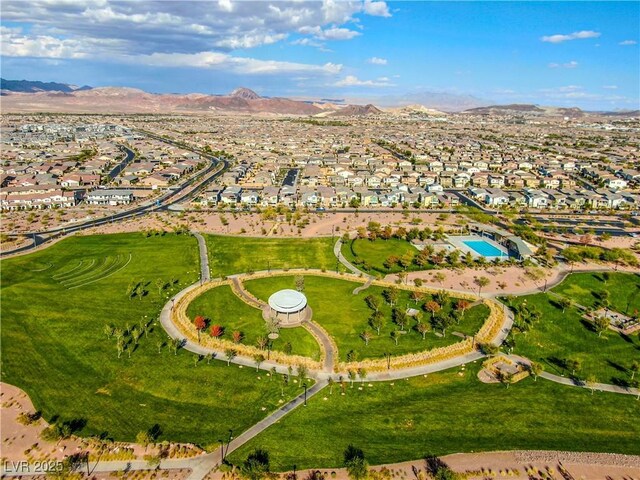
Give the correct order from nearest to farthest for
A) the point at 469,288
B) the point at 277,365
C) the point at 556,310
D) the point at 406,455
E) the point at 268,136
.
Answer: the point at 406,455 → the point at 277,365 → the point at 556,310 → the point at 469,288 → the point at 268,136

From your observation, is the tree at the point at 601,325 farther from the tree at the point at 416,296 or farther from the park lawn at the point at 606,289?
the tree at the point at 416,296

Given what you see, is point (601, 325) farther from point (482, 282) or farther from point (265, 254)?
point (265, 254)

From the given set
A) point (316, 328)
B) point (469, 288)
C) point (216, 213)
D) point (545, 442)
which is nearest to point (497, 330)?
point (469, 288)

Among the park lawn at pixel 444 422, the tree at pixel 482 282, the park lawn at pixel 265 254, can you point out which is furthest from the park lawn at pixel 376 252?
the park lawn at pixel 444 422

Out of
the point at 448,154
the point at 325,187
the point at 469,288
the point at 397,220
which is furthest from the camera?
the point at 448,154

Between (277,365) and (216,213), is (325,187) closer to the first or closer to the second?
(216,213)

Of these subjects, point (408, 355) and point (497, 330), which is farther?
point (497, 330)

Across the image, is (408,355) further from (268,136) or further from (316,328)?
(268,136)
